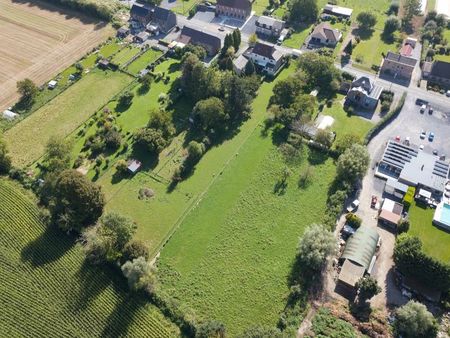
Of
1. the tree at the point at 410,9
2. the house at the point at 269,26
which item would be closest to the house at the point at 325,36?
the house at the point at 269,26

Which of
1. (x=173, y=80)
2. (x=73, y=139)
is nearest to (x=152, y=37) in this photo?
(x=173, y=80)

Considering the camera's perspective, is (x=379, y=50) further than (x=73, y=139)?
Yes

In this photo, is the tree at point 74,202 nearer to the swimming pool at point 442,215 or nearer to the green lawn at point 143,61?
the green lawn at point 143,61

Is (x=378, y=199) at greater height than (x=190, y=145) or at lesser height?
greater

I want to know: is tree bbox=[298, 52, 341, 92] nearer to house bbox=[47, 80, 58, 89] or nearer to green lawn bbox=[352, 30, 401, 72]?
green lawn bbox=[352, 30, 401, 72]

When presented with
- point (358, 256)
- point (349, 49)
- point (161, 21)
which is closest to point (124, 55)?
point (161, 21)

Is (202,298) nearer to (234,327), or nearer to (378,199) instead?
(234,327)
